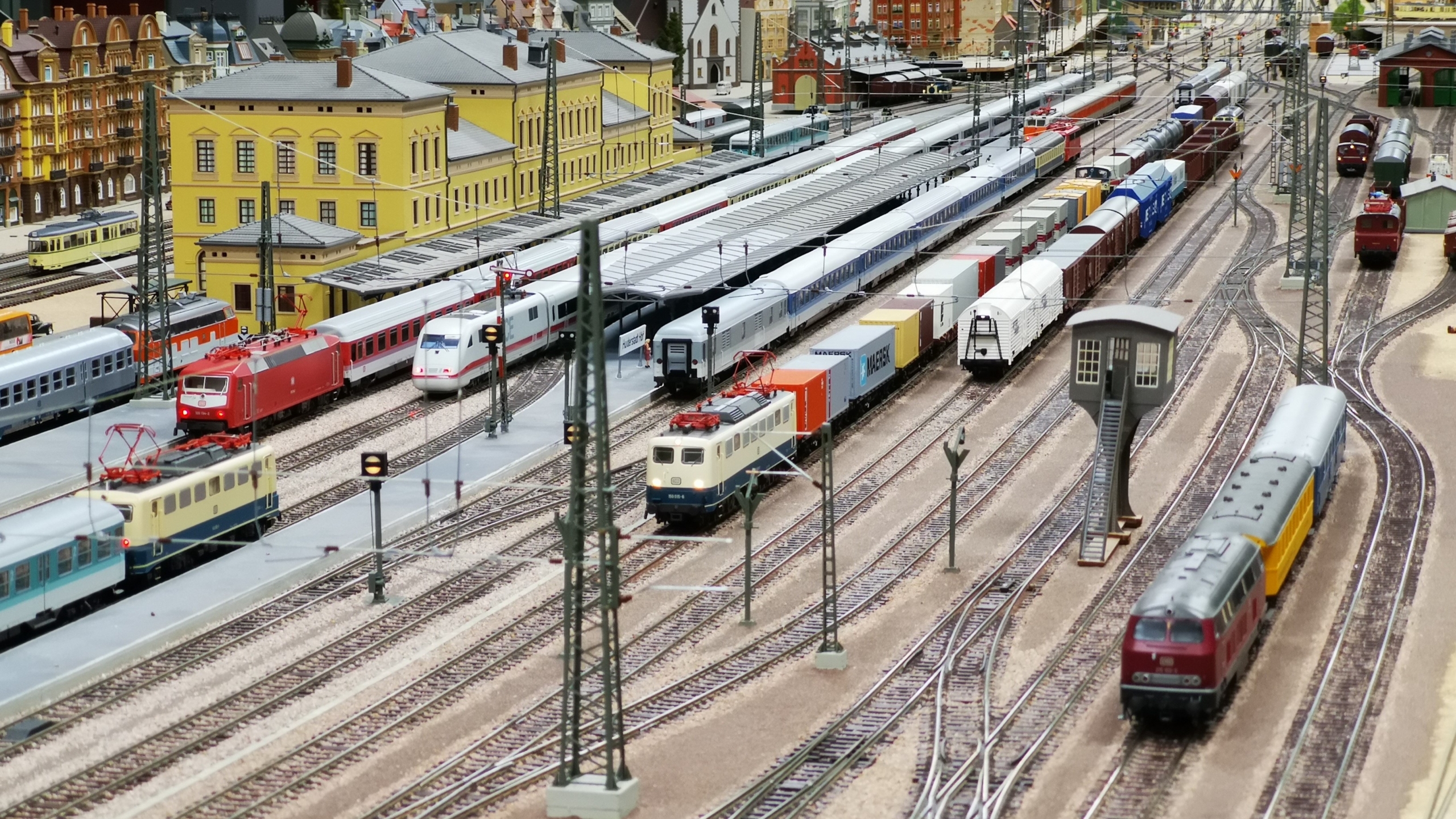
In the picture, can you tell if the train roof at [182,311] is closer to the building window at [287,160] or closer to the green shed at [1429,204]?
the building window at [287,160]

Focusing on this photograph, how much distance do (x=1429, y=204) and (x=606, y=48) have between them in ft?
147

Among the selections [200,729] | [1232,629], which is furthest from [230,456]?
[1232,629]

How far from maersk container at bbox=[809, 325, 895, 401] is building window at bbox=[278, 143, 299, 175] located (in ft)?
95.8

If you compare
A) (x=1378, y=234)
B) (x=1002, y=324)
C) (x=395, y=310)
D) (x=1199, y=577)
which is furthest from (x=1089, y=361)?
(x=1378, y=234)

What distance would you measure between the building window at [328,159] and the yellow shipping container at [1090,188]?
32892 millimetres

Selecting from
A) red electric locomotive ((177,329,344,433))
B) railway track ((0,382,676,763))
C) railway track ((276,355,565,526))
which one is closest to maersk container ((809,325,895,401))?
railway track ((0,382,676,763))

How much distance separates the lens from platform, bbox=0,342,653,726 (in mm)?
37406


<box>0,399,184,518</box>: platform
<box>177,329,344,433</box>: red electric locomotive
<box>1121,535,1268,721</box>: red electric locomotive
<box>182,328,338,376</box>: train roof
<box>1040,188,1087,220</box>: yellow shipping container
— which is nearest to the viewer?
<box>1121,535,1268,721</box>: red electric locomotive

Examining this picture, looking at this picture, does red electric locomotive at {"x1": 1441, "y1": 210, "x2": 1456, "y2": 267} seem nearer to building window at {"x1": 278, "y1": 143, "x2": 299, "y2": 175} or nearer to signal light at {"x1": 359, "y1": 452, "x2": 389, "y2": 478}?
building window at {"x1": 278, "y1": 143, "x2": 299, "y2": 175}

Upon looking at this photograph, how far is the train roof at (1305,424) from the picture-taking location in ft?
149

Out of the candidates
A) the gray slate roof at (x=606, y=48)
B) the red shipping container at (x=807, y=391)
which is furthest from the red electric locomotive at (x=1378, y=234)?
the gray slate roof at (x=606, y=48)

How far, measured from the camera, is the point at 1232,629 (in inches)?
1364

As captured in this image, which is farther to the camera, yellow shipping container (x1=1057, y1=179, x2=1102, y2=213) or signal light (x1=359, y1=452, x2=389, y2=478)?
yellow shipping container (x1=1057, y1=179, x2=1102, y2=213)

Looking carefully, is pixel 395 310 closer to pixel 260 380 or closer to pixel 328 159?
pixel 260 380
